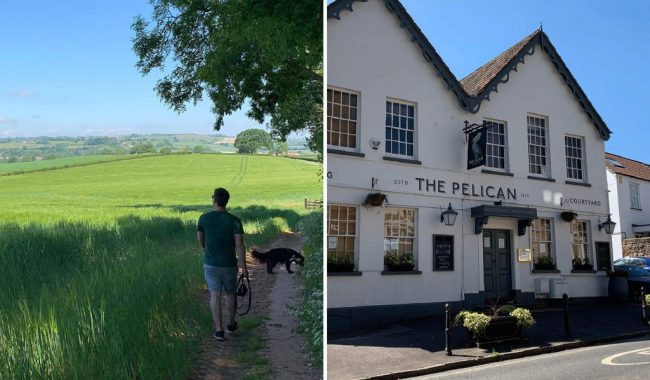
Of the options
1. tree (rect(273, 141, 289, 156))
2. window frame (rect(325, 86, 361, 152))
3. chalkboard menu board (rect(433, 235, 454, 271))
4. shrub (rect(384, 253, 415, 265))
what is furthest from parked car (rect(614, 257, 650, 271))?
tree (rect(273, 141, 289, 156))

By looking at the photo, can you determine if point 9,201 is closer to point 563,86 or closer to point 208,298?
point 208,298

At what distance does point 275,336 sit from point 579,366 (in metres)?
0.95

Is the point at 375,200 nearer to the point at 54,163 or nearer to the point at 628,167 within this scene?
the point at 628,167

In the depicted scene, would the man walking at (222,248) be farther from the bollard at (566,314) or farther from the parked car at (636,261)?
the parked car at (636,261)

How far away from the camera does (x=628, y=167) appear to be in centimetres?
188

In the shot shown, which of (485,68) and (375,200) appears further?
(485,68)

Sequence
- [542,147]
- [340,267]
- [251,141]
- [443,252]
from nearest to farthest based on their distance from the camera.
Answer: [340,267]
[443,252]
[542,147]
[251,141]

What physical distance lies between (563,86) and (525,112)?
0.22 meters

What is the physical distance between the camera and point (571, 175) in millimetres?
2016

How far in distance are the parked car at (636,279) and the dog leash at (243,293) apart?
4.25 ft

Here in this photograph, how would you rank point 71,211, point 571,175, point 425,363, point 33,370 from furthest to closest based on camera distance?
1. point 571,175
2. point 71,211
3. point 425,363
4. point 33,370

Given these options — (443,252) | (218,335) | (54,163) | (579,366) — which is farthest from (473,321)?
(54,163)

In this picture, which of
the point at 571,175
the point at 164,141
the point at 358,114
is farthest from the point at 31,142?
the point at 571,175

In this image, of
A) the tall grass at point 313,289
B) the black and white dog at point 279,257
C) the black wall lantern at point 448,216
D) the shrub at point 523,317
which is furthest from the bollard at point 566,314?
the black and white dog at point 279,257
